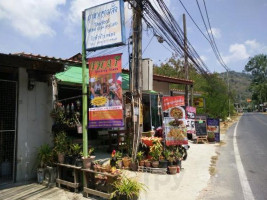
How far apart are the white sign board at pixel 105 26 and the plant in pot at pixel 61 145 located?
8.55 feet

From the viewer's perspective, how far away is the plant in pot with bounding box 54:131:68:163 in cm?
694

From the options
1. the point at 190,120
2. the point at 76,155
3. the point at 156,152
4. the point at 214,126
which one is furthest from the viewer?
the point at 214,126

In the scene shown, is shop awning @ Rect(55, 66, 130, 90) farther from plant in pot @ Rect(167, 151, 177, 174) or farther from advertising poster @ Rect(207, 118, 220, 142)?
advertising poster @ Rect(207, 118, 220, 142)

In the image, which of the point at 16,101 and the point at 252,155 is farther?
the point at 252,155

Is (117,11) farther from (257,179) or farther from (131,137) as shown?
(257,179)

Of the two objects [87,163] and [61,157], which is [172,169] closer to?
[87,163]

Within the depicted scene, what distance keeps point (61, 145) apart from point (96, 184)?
1.67 meters

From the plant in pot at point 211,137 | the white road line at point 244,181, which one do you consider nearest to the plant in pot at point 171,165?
the white road line at point 244,181

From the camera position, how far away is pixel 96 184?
20.1ft

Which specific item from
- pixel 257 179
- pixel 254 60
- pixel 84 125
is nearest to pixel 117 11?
pixel 84 125

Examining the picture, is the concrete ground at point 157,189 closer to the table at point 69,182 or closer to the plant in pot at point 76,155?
the table at point 69,182

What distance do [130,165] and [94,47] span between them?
13.3 ft

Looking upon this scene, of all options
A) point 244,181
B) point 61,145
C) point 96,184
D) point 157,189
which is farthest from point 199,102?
point 96,184

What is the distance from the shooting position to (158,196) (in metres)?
6.12
